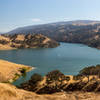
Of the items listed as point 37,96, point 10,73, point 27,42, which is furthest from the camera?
point 27,42

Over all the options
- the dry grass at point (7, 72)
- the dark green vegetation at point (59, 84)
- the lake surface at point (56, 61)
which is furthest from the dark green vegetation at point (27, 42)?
the dark green vegetation at point (59, 84)

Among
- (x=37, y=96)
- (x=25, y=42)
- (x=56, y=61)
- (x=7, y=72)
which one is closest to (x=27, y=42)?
(x=25, y=42)

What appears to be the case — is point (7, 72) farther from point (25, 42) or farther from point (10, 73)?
point (25, 42)

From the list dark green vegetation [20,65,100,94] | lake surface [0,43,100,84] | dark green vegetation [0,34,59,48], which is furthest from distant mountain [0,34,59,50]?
dark green vegetation [20,65,100,94]

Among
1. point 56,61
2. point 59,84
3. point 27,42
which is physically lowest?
point 56,61

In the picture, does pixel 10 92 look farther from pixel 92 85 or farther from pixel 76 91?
pixel 92 85

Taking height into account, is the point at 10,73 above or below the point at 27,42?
below

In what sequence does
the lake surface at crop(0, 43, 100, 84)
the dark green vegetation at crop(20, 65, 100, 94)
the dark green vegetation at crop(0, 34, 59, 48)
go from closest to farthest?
the dark green vegetation at crop(20, 65, 100, 94) < the lake surface at crop(0, 43, 100, 84) < the dark green vegetation at crop(0, 34, 59, 48)

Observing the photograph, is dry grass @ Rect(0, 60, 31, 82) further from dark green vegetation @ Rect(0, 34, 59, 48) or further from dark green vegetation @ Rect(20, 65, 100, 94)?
dark green vegetation @ Rect(0, 34, 59, 48)

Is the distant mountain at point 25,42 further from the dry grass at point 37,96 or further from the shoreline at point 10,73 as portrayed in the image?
the dry grass at point 37,96

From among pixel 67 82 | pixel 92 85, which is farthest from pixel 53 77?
pixel 92 85

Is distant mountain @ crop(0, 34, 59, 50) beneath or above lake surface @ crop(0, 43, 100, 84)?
above
